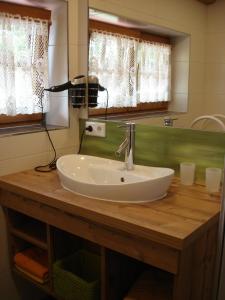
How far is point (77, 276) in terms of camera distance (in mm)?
1702

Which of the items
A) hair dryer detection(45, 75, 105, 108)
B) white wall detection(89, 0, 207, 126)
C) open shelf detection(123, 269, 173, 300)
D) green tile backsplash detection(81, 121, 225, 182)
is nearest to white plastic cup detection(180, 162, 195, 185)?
green tile backsplash detection(81, 121, 225, 182)

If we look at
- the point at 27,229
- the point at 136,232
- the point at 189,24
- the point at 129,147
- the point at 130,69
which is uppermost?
the point at 189,24

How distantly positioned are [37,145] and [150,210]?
0.92 m

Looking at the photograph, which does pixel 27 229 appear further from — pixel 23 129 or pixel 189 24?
pixel 189 24

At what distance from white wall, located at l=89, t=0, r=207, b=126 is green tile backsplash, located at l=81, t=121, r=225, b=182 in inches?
2.8

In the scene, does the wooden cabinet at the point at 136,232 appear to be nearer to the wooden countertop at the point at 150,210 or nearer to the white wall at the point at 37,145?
the wooden countertop at the point at 150,210

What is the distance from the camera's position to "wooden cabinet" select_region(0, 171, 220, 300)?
3.94 feet

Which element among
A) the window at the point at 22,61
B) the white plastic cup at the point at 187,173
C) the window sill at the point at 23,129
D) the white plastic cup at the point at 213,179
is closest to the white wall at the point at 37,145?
the window sill at the point at 23,129

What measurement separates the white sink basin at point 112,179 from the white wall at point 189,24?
13.2 inches

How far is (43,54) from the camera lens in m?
2.12

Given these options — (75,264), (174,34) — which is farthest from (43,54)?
(75,264)

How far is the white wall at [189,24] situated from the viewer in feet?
5.29

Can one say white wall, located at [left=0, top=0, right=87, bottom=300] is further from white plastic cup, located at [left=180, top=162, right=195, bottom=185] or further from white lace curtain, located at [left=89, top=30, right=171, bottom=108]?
white plastic cup, located at [left=180, top=162, right=195, bottom=185]

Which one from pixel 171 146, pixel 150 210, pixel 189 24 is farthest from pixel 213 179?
pixel 189 24
